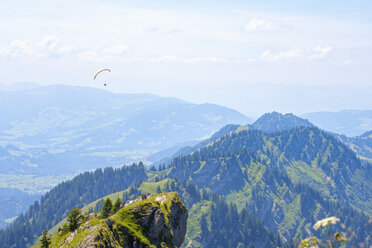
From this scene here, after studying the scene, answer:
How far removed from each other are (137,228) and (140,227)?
83 centimetres

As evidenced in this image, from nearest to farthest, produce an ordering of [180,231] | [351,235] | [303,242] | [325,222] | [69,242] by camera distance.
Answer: [351,235], [325,222], [303,242], [69,242], [180,231]

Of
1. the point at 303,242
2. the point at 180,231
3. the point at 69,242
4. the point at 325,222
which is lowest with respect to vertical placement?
the point at 180,231

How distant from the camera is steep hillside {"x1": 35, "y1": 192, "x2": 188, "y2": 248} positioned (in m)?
59.2

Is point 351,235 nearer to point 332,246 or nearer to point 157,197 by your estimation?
point 332,246

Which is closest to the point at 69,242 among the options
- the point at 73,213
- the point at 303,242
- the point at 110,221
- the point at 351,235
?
the point at 110,221

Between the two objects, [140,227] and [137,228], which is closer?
[137,228]

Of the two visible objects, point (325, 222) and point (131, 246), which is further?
point (131, 246)

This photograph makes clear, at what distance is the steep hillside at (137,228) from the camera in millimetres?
59250

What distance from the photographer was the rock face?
59156 millimetres

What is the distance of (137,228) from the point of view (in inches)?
2689

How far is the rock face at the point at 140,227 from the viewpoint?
5916 cm

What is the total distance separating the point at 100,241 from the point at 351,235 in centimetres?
4831

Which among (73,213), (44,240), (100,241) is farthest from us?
(73,213)

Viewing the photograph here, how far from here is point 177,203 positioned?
82125 millimetres
